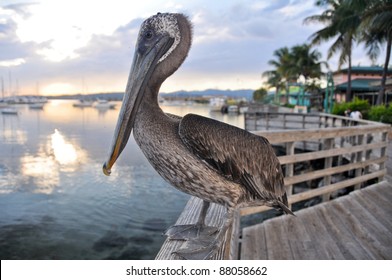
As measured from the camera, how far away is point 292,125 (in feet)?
50.4

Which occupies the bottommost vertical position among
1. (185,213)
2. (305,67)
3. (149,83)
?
(185,213)

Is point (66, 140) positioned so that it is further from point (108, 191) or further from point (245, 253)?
point (245, 253)

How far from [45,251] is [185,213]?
466cm

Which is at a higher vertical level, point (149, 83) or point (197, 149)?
point (149, 83)

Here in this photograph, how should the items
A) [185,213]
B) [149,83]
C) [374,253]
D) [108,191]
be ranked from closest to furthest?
1. [149,83]
2. [185,213]
3. [374,253]
4. [108,191]

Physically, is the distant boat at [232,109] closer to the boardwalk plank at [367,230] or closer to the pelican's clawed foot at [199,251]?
the boardwalk plank at [367,230]

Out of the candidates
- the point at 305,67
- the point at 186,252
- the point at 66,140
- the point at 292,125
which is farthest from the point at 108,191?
the point at 305,67

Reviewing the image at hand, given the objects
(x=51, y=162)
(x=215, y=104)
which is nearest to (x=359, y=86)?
(x=215, y=104)

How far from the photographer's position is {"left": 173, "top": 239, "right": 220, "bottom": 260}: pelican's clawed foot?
143 centimetres

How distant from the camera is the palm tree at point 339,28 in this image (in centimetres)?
1795

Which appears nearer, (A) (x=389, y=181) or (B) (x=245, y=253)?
(B) (x=245, y=253)

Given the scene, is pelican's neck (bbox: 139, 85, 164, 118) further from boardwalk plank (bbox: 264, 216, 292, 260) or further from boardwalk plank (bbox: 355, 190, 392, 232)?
boardwalk plank (bbox: 355, 190, 392, 232)

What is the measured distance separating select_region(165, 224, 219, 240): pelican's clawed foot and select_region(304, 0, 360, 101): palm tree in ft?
57.5

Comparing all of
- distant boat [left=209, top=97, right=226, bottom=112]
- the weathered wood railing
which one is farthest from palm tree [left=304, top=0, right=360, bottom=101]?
the weathered wood railing
